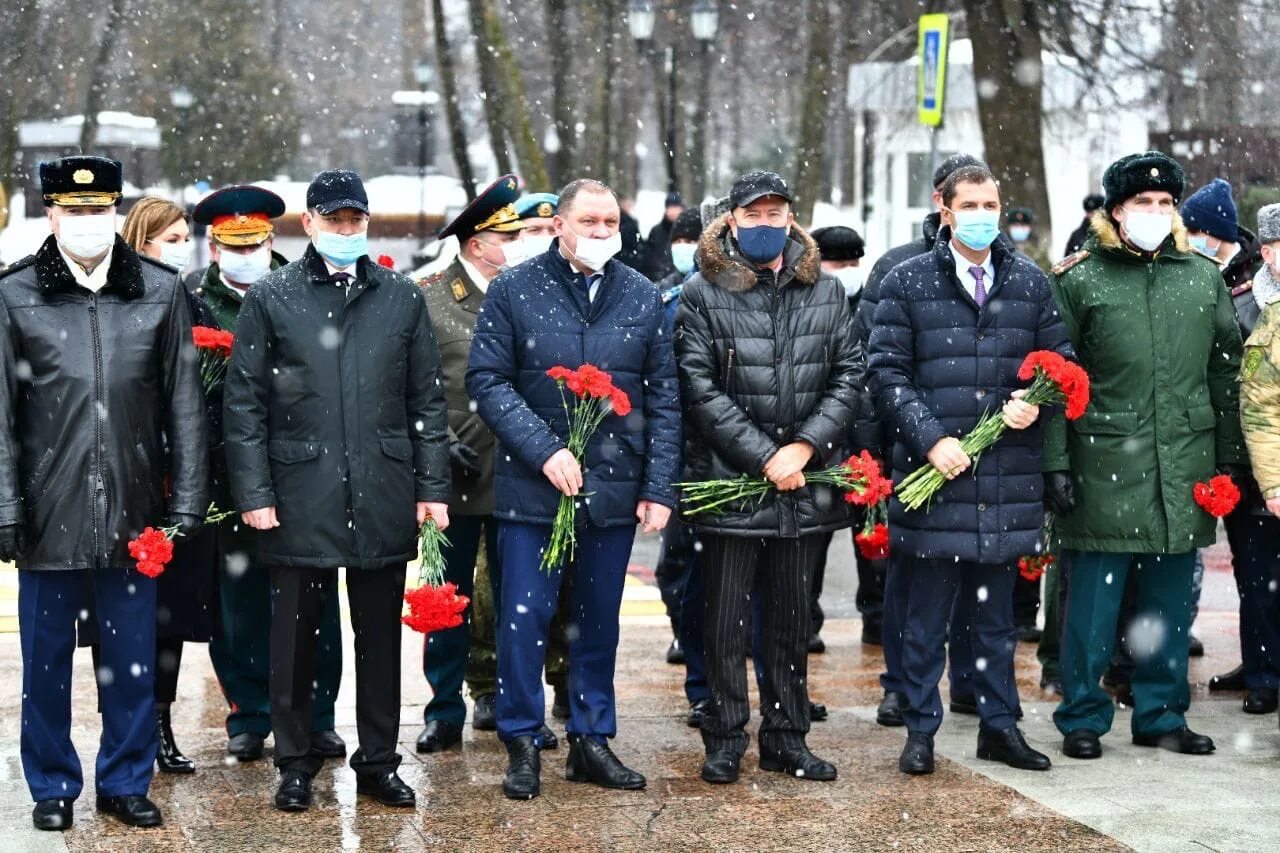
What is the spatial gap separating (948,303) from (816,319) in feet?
1.64

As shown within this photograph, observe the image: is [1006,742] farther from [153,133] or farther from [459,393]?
[153,133]

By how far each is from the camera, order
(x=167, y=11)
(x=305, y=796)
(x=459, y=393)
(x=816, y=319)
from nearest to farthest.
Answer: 1. (x=305, y=796)
2. (x=816, y=319)
3. (x=459, y=393)
4. (x=167, y=11)

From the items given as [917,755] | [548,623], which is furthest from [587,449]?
[917,755]

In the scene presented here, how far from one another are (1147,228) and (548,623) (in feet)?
8.66

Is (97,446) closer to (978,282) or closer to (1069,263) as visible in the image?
(978,282)

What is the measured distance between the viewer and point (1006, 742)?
298 inches

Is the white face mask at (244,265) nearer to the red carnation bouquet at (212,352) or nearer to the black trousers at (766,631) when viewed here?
the red carnation bouquet at (212,352)

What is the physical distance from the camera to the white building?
95.7 feet

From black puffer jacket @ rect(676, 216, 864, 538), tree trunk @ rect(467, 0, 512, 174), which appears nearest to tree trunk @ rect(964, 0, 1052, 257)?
tree trunk @ rect(467, 0, 512, 174)

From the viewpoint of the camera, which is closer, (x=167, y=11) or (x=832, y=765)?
(x=832, y=765)

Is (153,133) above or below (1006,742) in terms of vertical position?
above

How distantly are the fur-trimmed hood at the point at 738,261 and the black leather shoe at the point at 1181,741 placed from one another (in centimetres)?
225

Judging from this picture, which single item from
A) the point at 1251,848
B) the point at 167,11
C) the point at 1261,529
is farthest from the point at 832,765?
the point at 167,11

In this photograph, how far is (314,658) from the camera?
7.13 m
